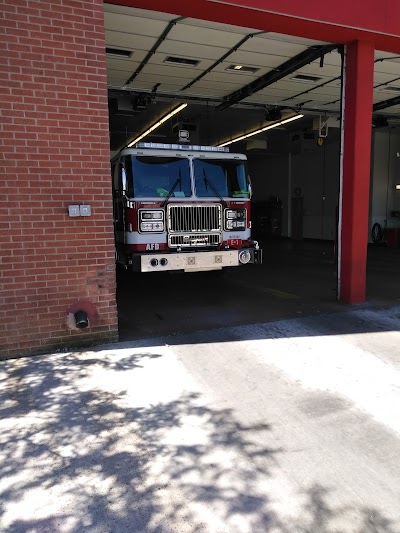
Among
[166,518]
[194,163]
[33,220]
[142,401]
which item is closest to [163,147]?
[194,163]

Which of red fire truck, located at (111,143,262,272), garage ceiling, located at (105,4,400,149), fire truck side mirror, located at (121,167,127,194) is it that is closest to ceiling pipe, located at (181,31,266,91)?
garage ceiling, located at (105,4,400,149)

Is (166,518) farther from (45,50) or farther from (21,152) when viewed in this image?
(45,50)

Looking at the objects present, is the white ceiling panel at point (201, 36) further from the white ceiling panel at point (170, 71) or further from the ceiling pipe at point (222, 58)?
the white ceiling panel at point (170, 71)

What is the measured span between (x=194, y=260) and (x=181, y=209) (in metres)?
1.01

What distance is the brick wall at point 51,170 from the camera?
4.91 m

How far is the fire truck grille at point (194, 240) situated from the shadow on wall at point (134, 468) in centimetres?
386

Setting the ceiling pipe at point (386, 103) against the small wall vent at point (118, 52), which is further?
the ceiling pipe at point (386, 103)

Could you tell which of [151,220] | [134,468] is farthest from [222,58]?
[134,468]

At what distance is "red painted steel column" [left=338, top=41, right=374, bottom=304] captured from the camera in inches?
281

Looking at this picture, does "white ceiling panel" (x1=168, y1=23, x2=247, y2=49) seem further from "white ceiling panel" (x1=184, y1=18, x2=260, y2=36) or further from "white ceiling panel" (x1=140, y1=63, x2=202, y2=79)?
"white ceiling panel" (x1=140, y1=63, x2=202, y2=79)

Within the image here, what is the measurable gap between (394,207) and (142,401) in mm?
20377

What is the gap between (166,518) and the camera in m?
2.57

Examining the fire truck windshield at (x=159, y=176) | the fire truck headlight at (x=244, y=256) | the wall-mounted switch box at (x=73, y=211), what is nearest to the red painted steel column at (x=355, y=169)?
the fire truck headlight at (x=244, y=256)

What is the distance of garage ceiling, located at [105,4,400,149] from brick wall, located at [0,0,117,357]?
1670mm
